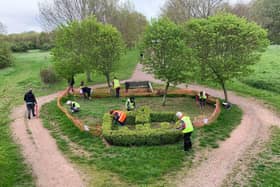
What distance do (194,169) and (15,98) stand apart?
65.0 ft

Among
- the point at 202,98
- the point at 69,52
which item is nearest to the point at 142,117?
the point at 202,98

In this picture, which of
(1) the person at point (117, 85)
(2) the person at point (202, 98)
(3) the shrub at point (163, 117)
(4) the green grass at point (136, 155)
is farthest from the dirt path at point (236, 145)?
(1) the person at point (117, 85)

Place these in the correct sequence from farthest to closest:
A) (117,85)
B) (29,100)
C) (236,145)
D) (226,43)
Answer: (117,85) → (226,43) → (29,100) → (236,145)

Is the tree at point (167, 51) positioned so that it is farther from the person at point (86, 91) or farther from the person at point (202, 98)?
the person at point (86, 91)

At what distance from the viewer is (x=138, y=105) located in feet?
75.4

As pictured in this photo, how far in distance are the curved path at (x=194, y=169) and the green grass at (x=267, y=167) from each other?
2.86 ft

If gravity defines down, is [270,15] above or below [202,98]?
above

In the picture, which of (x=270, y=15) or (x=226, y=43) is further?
(x=270, y=15)

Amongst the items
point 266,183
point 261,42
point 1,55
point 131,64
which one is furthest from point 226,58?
point 1,55

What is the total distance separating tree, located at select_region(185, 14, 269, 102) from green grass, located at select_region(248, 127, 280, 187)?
6.56 meters

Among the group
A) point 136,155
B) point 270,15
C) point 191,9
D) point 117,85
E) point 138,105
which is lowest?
point 136,155

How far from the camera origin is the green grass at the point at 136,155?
1302 cm

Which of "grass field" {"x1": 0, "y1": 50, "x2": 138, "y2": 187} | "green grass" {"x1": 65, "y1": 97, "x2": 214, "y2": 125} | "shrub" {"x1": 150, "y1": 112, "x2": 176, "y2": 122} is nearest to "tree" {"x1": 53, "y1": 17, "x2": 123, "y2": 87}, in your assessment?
"green grass" {"x1": 65, "y1": 97, "x2": 214, "y2": 125}

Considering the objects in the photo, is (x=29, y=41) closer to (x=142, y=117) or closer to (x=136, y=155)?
(x=142, y=117)
